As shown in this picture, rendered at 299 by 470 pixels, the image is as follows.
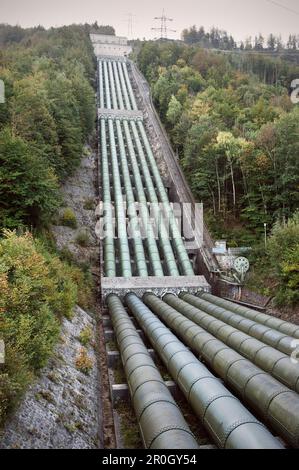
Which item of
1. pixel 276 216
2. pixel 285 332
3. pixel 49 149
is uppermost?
pixel 49 149

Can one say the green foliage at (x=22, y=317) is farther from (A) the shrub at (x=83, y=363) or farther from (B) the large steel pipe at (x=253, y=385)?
(B) the large steel pipe at (x=253, y=385)

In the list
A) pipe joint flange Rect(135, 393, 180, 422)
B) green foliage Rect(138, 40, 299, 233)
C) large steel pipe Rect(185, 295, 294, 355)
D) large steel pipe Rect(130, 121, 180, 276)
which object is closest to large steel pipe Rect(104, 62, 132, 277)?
large steel pipe Rect(130, 121, 180, 276)

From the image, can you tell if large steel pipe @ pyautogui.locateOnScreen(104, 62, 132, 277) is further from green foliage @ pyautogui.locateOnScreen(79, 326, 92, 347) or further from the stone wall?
the stone wall

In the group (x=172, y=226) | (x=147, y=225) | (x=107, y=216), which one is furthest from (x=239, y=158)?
(x=107, y=216)

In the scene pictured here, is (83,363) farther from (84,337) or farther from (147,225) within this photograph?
(147,225)

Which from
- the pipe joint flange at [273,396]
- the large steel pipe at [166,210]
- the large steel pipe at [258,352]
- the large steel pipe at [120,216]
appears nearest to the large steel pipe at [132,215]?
the large steel pipe at [120,216]
